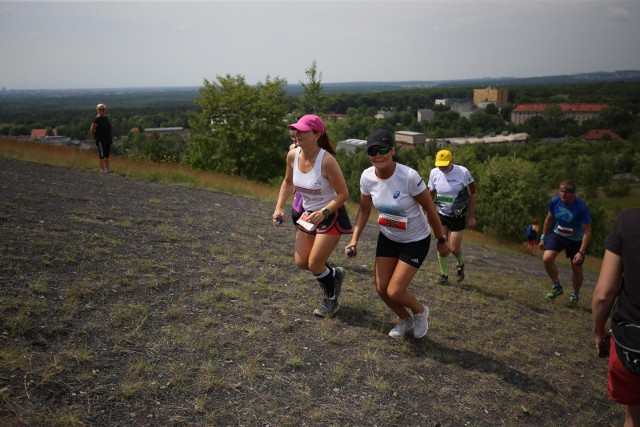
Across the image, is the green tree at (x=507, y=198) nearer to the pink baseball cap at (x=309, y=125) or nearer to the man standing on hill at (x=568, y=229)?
the man standing on hill at (x=568, y=229)

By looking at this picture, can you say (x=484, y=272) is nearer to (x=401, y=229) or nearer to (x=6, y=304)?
(x=401, y=229)

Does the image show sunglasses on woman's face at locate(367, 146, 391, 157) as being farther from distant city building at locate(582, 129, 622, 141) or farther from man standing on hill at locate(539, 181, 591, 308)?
distant city building at locate(582, 129, 622, 141)

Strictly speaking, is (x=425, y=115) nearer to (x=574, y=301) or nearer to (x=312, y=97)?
(x=312, y=97)

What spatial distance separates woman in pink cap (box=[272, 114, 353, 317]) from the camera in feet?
15.8

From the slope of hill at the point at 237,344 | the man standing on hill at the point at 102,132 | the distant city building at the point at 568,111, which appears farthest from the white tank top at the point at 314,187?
the distant city building at the point at 568,111

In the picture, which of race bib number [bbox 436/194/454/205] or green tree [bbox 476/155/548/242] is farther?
green tree [bbox 476/155/548/242]

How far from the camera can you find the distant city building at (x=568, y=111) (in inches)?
5488

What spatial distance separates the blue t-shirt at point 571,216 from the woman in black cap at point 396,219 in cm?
327

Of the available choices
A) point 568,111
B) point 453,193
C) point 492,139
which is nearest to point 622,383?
point 453,193

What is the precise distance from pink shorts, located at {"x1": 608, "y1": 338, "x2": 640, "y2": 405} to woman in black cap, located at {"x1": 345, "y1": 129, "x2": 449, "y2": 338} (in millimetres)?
2029

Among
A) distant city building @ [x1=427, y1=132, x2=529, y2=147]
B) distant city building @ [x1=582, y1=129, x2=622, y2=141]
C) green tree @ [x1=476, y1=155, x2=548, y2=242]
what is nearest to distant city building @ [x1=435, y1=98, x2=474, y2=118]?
distant city building @ [x1=427, y1=132, x2=529, y2=147]

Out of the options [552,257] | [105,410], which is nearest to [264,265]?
[105,410]

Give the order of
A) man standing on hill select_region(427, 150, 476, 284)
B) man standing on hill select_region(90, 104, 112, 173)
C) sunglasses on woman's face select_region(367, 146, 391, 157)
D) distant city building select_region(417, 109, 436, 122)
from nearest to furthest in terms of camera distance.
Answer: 1. sunglasses on woman's face select_region(367, 146, 391, 157)
2. man standing on hill select_region(427, 150, 476, 284)
3. man standing on hill select_region(90, 104, 112, 173)
4. distant city building select_region(417, 109, 436, 122)

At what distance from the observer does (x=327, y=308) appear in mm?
5469
